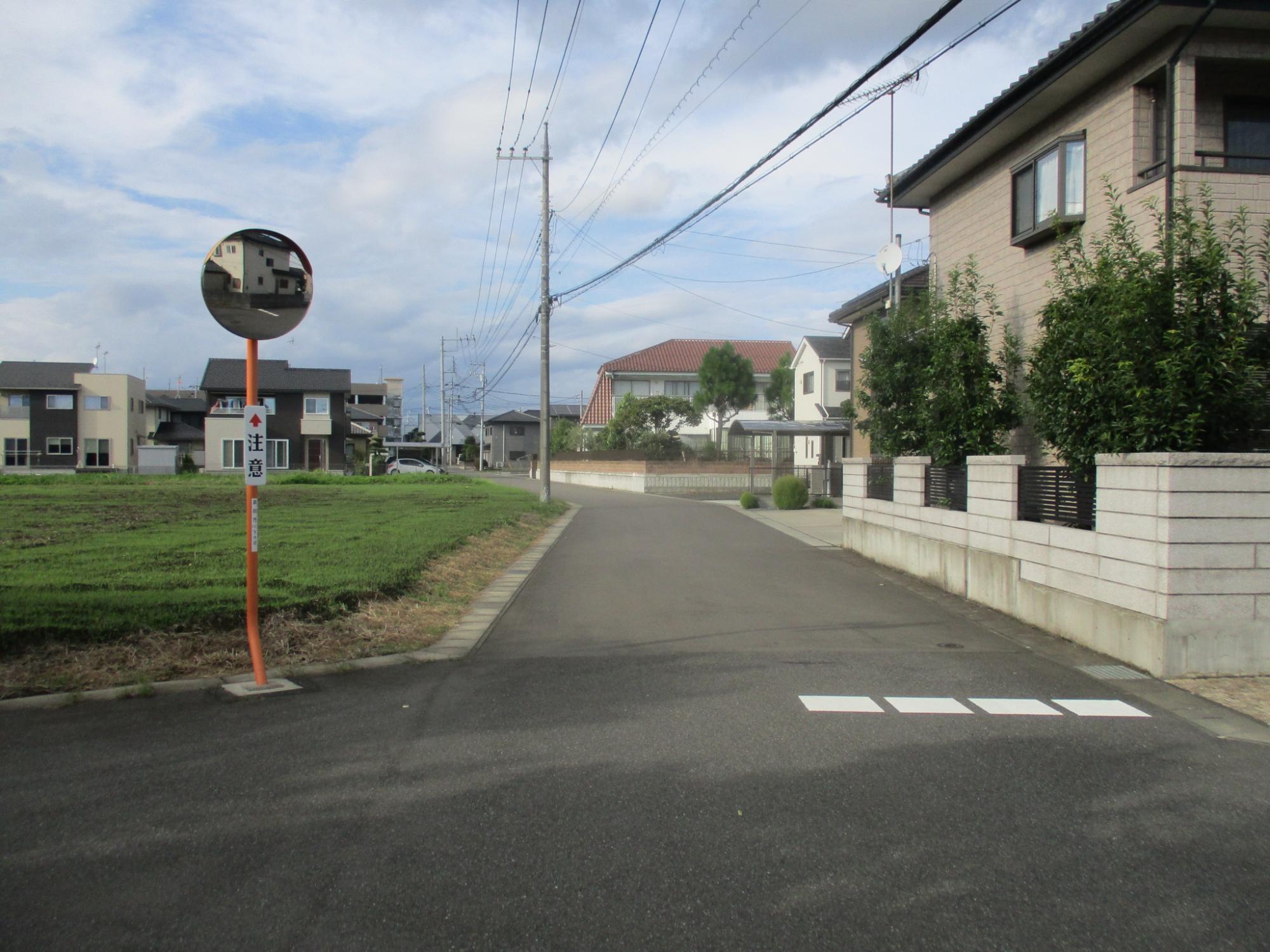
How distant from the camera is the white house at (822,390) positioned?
3659 cm

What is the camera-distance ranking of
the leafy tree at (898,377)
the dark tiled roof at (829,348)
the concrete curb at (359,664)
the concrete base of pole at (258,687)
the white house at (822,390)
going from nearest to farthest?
the concrete curb at (359,664)
the concrete base of pole at (258,687)
the leafy tree at (898,377)
the white house at (822,390)
the dark tiled roof at (829,348)

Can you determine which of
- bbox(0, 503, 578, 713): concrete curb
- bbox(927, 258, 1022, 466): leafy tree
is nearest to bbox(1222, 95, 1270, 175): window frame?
bbox(927, 258, 1022, 466): leafy tree

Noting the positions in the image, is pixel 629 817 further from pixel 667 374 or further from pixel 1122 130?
pixel 667 374

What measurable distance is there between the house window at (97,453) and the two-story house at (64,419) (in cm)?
4

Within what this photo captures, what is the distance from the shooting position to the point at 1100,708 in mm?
6086

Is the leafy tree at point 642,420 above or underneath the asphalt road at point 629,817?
above

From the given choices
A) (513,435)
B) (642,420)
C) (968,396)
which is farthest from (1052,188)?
(513,435)

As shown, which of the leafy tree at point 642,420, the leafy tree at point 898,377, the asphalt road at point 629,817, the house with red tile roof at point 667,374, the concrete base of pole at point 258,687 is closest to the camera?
the asphalt road at point 629,817

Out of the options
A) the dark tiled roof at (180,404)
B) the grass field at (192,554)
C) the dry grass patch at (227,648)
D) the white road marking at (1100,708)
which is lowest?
the white road marking at (1100,708)

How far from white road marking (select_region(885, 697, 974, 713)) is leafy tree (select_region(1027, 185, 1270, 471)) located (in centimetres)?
313

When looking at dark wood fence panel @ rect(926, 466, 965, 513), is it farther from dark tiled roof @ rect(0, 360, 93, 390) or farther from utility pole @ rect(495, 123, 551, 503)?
dark tiled roof @ rect(0, 360, 93, 390)

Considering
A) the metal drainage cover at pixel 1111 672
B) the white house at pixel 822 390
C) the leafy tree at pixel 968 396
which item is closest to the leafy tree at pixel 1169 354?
the metal drainage cover at pixel 1111 672

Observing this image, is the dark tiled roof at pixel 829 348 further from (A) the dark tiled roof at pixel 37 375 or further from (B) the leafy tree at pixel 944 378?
(A) the dark tiled roof at pixel 37 375

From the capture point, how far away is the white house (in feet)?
120
